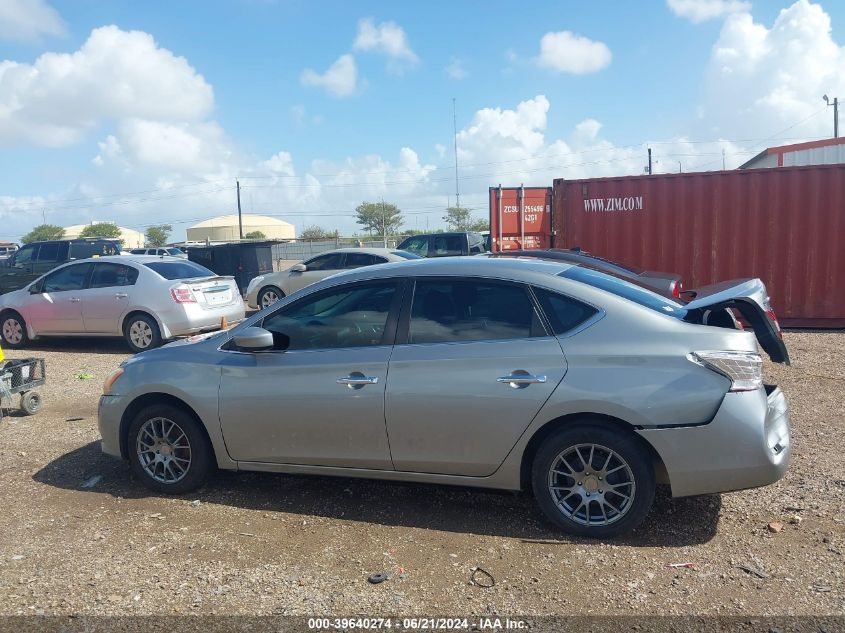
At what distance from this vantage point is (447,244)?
18.5m

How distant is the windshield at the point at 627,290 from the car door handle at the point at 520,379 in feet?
2.43

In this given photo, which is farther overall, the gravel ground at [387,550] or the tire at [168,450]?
the tire at [168,450]

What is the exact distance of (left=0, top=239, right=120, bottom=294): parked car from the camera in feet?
53.0

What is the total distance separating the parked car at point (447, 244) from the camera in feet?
60.1

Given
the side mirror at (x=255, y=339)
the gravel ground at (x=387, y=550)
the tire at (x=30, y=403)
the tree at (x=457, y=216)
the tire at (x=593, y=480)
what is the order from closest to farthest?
the gravel ground at (x=387, y=550)
the tire at (x=593, y=480)
the side mirror at (x=255, y=339)
the tire at (x=30, y=403)
the tree at (x=457, y=216)

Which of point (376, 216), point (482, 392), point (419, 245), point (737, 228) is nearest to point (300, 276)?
point (419, 245)

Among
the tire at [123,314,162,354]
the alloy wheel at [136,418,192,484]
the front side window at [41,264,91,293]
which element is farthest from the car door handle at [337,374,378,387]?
the front side window at [41,264,91,293]

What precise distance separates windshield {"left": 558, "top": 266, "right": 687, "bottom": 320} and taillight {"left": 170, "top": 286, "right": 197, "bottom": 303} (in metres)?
7.33

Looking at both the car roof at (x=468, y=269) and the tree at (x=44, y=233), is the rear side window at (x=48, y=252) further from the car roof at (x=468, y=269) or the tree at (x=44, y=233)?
the tree at (x=44, y=233)

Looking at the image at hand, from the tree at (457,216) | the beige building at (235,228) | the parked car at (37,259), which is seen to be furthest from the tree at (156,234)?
the parked car at (37,259)

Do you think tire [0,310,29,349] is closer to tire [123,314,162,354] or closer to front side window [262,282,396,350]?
tire [123,314,162,354]

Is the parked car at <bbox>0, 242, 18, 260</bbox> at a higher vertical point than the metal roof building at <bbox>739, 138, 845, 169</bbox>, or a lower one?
lower

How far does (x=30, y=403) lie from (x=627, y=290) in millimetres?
6243

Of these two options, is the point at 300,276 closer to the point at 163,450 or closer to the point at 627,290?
the point at 163,450
